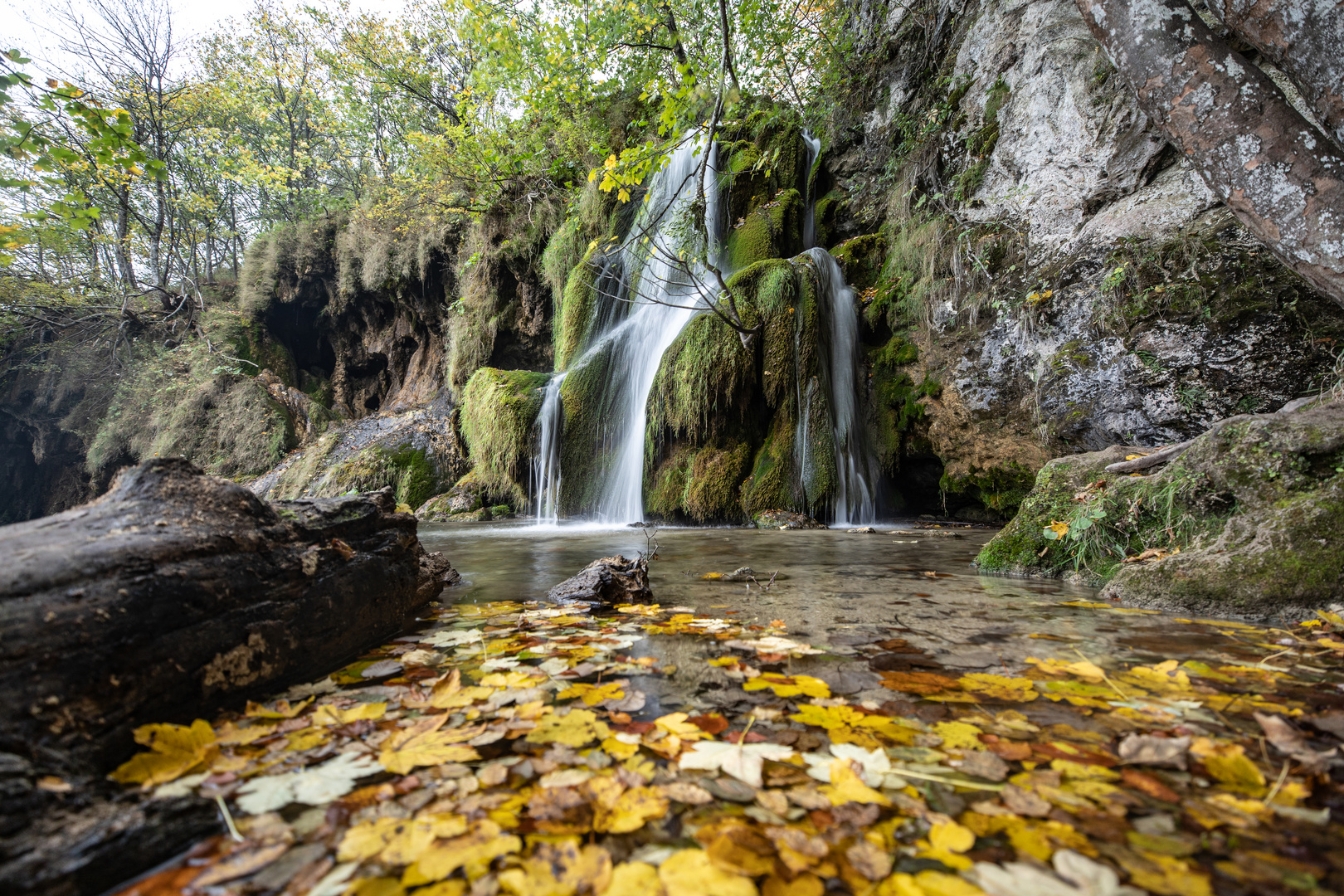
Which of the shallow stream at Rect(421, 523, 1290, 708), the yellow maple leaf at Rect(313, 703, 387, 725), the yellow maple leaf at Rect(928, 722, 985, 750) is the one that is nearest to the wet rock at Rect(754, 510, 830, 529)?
the shallow stream at Rect(421, 523, 1290, 708)

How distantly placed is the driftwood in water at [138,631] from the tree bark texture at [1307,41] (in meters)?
4.46

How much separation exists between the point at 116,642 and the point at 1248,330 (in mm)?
7457

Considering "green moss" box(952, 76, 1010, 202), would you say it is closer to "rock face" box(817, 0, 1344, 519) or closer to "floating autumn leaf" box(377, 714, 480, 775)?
"rock face" box(817, 0, 1344, 519)

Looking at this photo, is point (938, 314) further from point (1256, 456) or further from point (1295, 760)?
point (1295, 760)

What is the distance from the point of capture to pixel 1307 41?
7.22ft

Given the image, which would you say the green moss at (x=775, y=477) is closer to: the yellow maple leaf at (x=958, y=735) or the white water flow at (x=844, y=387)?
the white water flow at (x=844, y=387)

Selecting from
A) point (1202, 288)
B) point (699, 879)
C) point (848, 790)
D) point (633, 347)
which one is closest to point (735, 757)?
point (848, 790)

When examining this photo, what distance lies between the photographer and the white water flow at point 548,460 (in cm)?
883

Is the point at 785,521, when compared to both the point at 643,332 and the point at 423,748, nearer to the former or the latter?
the point at 643,332

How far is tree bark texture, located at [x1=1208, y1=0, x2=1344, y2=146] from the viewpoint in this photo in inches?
84.7

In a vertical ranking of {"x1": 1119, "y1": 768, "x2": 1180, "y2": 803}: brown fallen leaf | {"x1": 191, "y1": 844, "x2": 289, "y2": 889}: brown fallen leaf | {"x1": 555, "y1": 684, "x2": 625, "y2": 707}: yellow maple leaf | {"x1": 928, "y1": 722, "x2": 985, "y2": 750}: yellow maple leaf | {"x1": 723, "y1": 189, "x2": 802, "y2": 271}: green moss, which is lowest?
{"x1": 555, "y1": 684, "x2": 625, "y2": 707}: yellow maple leaf

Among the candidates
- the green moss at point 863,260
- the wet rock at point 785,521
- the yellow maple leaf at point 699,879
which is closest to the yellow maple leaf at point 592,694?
the yellow maple leaf at point 699,879

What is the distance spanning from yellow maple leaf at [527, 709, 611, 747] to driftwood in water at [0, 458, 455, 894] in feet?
1.97

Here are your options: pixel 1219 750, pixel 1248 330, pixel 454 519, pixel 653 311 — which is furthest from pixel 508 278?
pixel 1219 750
